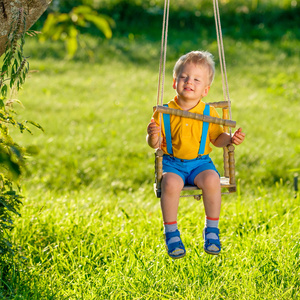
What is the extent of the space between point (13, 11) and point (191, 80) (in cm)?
124

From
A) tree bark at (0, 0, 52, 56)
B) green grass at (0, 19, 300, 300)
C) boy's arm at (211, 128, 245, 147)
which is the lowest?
green grass at (0, 19, 300, 300)

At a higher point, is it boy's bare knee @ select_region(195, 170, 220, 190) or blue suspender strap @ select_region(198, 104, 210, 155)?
blue suspender strap @ select_region(198, 104, 210, 155)

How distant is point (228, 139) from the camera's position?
3674 mm

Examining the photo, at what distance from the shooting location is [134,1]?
14562 mm

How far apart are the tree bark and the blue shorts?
1.33 meters

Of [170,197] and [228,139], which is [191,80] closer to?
[228,139]

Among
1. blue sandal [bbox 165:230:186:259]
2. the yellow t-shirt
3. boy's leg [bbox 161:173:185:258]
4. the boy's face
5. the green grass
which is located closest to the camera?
blue sandal [bbox 165:230:186:259]

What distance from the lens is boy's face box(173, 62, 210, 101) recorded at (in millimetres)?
3482

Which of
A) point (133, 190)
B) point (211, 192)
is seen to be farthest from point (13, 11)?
point (133, 190)

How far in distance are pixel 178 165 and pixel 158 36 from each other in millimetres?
10686

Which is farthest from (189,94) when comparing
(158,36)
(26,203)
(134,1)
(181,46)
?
(134,1)

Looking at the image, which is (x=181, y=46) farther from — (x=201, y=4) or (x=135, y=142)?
(x=135, y=142)

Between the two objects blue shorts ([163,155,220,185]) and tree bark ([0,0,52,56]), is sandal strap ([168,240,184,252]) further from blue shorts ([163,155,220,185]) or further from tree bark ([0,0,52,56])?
tree bark ([0,0,52,56])

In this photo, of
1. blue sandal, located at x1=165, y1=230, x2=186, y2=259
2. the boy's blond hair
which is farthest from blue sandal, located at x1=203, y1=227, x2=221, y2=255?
the boy's blond hair
